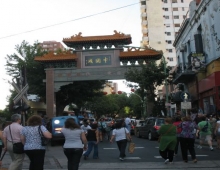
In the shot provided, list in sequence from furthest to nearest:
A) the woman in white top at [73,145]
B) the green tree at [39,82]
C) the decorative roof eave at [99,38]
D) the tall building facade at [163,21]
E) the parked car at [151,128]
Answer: the tall building facade at [163,21], the green tree at [39,82], the decorative roof eave at [99,38], the parked car at [151,128], the woman in white top at [73,145]

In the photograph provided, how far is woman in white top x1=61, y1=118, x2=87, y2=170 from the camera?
6.48m

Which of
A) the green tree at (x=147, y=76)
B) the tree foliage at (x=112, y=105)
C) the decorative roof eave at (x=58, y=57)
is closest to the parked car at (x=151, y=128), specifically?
the green tree at (x=147, y=76)

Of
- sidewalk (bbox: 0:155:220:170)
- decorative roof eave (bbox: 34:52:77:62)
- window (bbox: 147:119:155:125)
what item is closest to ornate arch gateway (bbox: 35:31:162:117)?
decorative roof eave (bbox: 34:52:77:62)

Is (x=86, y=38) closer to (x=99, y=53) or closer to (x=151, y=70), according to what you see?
(x=99, y=53)

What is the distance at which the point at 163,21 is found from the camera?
80.3m

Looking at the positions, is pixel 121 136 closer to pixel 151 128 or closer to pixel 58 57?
pixel 151 128

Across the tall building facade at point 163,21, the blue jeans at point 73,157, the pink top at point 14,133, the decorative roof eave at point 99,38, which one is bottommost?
the blue jeans at point 73,157

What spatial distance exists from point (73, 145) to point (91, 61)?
22.7 m

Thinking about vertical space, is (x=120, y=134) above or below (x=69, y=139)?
below

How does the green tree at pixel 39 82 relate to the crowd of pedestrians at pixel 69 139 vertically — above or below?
above

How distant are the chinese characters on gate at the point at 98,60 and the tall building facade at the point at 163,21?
2059 inches

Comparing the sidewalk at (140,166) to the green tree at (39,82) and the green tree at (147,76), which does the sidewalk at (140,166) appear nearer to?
the green tree at (147,76)

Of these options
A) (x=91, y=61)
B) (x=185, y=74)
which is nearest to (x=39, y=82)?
(x=91, y=61)

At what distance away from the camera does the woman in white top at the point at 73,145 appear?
6.48 metres
